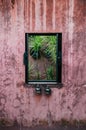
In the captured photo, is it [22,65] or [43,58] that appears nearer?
[22,65]

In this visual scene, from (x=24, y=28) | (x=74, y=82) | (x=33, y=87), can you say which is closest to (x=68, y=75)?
(x=74, y=82)

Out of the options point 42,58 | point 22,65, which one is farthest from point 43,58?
point 22,65

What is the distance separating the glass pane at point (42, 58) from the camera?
9727 millimetres

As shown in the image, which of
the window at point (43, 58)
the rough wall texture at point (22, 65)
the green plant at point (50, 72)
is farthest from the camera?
the green plant at point (50, 72)

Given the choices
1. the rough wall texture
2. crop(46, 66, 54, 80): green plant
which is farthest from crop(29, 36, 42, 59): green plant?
crop(46, 66, 54, 80): green plant

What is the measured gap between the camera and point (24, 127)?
32.1ft

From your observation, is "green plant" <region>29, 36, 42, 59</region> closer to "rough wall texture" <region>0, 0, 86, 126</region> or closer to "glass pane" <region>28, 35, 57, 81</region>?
"glass pane" <region>28, 35, 57, 81</region>

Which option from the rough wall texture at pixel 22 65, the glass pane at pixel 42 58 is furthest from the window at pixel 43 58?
Answer: the rough wall texture at pixel 22 65

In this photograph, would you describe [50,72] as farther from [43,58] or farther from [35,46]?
[35,46]

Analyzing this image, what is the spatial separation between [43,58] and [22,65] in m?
0.51

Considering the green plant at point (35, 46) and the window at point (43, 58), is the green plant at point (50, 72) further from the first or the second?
the green plant at point (35, 46)

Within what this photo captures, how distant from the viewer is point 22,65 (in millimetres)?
9664

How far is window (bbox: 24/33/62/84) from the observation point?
9.67 metres

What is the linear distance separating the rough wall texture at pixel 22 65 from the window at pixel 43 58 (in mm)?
120
